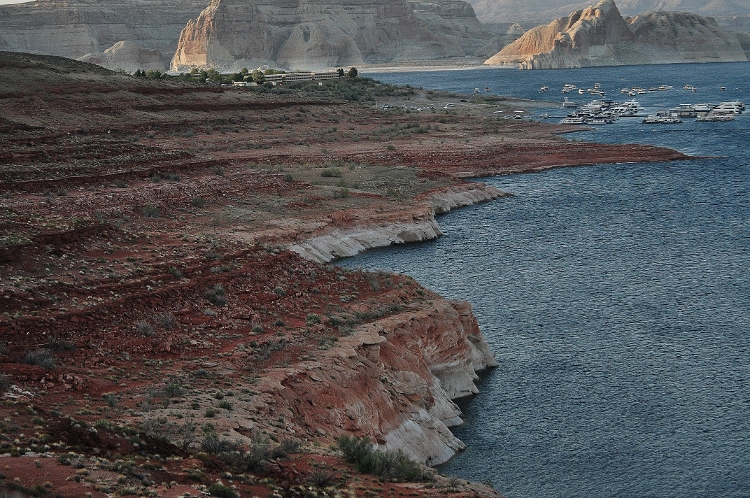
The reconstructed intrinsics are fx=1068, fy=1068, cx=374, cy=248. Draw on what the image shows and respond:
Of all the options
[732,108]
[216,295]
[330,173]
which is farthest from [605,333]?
[732,108]

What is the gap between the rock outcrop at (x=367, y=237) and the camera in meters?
60.7

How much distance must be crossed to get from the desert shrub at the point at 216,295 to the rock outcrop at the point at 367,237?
15665mm

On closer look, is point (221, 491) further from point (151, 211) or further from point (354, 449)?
point (151, 211)

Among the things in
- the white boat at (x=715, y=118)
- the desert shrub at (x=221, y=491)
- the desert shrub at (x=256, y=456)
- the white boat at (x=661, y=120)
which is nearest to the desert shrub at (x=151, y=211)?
the desert shrub at (x=256, y=456)

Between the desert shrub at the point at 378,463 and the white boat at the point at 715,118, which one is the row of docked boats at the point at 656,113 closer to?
the white boat at the point at 715,118

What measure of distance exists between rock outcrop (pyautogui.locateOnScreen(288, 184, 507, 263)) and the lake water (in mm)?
1050

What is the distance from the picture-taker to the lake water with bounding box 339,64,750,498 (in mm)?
34562

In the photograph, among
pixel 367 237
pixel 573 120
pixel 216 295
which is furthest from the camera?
pixel 573 120

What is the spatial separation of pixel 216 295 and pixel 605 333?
56.8ft

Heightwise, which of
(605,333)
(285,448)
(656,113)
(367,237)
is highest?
(285,448)

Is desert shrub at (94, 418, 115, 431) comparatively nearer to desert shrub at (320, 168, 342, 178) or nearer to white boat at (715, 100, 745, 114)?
desert shrub at (320, 168, 342, 178)

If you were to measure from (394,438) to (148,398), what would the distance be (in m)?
7.96

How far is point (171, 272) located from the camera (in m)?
44.9

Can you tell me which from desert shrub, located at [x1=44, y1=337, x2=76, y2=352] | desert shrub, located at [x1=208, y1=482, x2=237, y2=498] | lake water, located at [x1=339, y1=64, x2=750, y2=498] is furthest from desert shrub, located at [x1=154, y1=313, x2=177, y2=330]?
desert shrub, located at [x1=208, y1=482, x2=237, y2=498]
